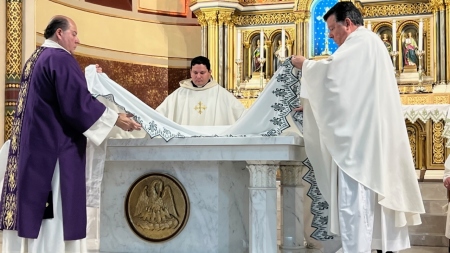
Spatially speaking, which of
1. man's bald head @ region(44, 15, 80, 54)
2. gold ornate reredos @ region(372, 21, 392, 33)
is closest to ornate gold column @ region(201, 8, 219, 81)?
gold ornate reredos @ region(372, 21, 392, 33)

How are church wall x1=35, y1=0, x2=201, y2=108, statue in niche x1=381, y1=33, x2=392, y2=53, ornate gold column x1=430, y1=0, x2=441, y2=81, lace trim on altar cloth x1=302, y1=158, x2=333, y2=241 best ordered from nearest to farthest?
lace trim on altar cloth x1=302, y1=158, x2=333, y2=241
ornate gold column x1=430, y1=0, x2=441, y2=81
statue in niche x1=381, y1=33, x2=392, y2=53
church wall x1=35, y1=0, x2=201, y2=108

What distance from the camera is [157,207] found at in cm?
475

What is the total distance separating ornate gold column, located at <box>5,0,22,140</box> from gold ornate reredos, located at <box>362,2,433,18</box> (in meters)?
4.53

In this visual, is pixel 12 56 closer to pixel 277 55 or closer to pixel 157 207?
pixel 277 55

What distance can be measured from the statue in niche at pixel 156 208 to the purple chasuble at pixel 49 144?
75cm

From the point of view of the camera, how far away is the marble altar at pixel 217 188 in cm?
435

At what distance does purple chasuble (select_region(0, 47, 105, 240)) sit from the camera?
12.9 ft

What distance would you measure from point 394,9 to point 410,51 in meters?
0.67

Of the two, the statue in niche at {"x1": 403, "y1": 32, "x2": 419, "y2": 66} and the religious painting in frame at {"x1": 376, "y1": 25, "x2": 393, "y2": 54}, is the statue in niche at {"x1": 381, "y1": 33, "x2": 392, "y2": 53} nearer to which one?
the religious painting in frame at {"x1": 376, "y1": 25, "x2": 393, "y2": 54}

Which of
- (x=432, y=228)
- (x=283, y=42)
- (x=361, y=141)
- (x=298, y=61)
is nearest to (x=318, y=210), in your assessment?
(x=361, y=141)

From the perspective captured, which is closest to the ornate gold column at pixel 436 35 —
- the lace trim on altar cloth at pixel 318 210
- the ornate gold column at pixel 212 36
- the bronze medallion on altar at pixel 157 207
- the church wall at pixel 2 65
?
the ornate gold column at pixel 212 36

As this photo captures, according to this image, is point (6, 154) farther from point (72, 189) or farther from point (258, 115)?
point (258, 115)

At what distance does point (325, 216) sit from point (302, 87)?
906 millimetres

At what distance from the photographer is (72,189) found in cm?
401
